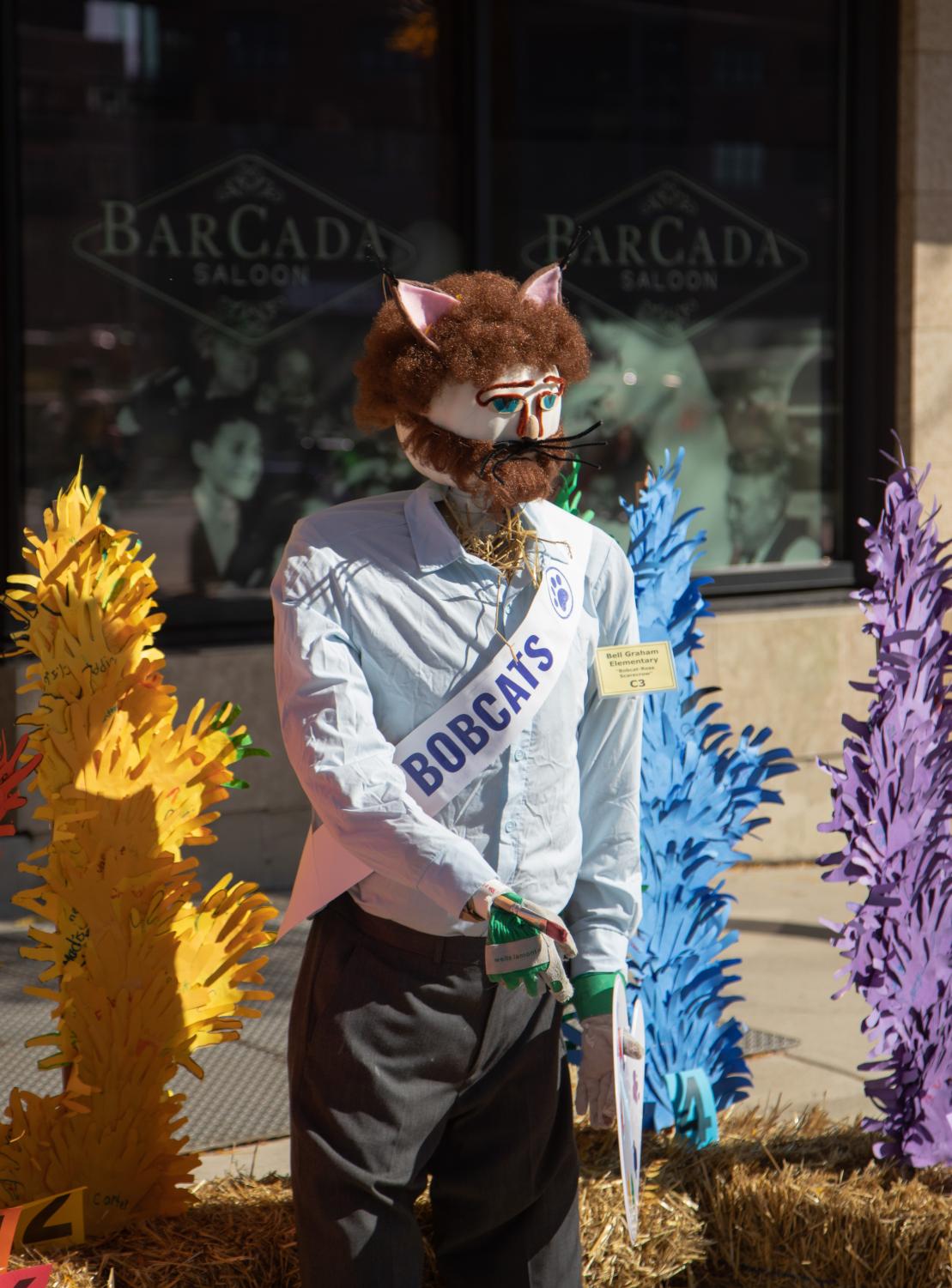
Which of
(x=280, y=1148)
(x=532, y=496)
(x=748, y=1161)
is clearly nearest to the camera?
(x=532, y=496)

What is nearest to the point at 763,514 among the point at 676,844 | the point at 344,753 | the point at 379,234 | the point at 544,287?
the point at 379,234

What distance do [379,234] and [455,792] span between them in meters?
4.39

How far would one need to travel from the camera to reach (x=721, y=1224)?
3.14 m

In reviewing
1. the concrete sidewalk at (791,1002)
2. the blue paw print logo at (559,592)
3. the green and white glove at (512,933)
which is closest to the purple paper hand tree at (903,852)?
the concrete sidewalk at (791,1002)

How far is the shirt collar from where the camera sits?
2.50 m

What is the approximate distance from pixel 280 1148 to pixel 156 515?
2876 mm

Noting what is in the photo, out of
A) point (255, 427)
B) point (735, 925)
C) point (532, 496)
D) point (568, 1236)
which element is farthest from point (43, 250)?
point (568, 1236)

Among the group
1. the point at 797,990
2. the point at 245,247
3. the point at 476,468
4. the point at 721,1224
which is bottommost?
the point at 797,990

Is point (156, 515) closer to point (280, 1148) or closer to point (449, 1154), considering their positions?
point (280, 1148)

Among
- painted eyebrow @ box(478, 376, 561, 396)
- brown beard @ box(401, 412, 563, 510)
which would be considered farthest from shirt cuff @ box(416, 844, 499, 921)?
painted eyebrow @ box(478, 376, 561, 396)

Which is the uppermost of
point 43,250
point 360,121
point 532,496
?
point 360,121

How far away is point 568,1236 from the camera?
263 cm

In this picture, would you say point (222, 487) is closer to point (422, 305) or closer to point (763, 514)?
point (763, 514)

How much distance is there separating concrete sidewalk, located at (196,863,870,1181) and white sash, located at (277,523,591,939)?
102 centimetres
